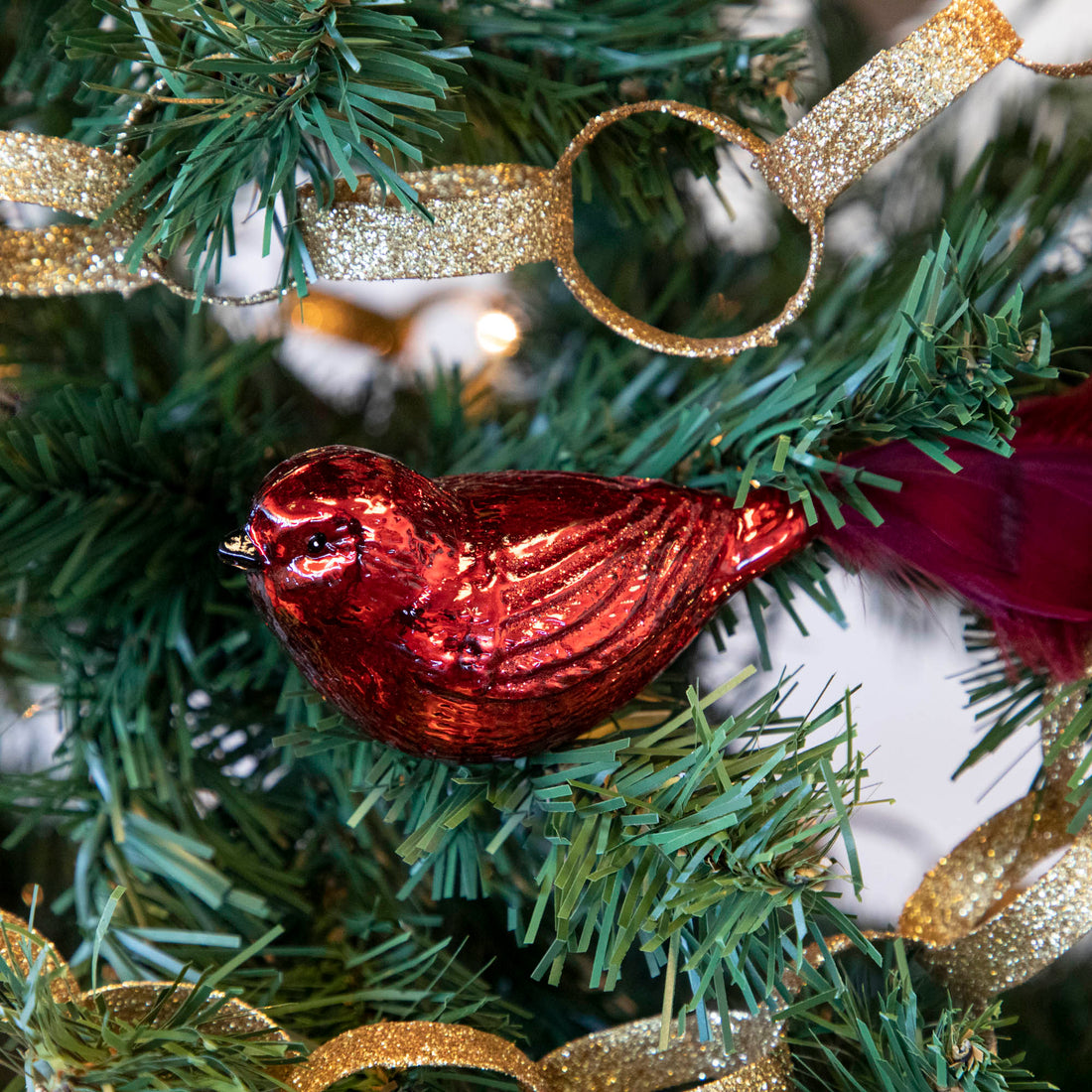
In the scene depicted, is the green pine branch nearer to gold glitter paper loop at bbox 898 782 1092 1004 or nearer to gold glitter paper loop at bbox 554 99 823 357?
gold glitter paper loop at bbox 898 782 1092 1004

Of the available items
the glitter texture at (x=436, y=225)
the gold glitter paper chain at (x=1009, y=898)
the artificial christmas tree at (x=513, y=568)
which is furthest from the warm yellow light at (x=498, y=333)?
the gold glitter paper chain at (x=1009, y=898)

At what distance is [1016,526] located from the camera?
297 mm

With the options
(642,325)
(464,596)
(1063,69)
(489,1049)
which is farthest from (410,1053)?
(1063,69)

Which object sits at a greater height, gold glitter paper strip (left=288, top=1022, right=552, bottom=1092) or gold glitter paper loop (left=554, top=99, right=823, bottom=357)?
gold glitter paper loop (left=554, top=99, right=823, bottom=357)

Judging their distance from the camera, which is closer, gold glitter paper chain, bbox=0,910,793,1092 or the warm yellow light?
gold glitter paper chain, bbox=0,910,793,1092

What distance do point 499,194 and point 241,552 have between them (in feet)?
0.45

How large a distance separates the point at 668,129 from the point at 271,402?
0.66 ft

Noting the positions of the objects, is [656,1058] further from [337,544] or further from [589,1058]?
[337,544]

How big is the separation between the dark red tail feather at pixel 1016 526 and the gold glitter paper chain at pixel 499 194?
0.07m

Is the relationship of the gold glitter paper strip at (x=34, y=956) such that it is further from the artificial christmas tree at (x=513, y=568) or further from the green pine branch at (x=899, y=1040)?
the green pine branch at (x=899, y=1040)

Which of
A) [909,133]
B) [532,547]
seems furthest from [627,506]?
[909,133]

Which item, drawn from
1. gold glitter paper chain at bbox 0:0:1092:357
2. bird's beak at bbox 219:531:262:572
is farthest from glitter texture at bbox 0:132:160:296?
bird's beak at bbox 219:531:262:572

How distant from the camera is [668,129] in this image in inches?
13.9

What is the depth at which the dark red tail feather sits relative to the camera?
291mm
